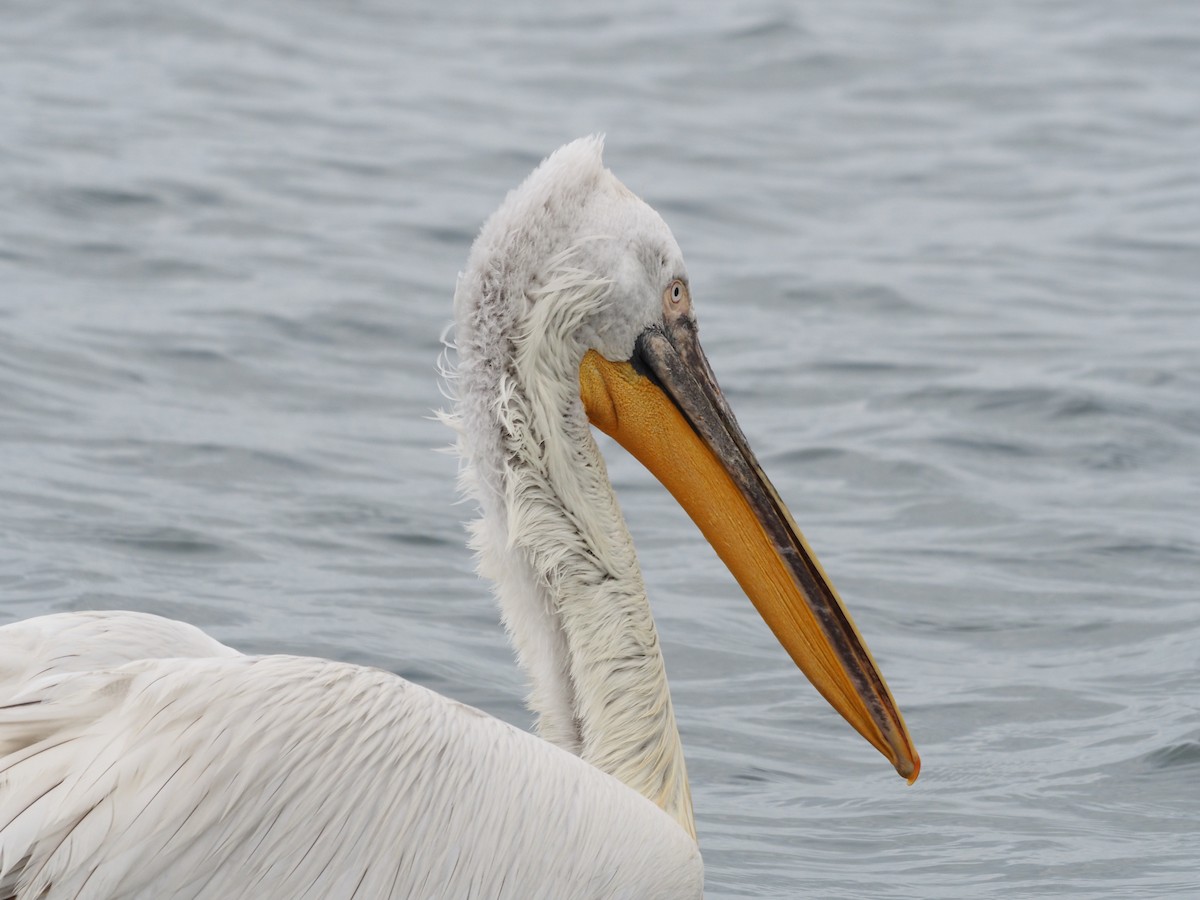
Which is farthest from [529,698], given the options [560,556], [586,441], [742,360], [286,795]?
[742,360]

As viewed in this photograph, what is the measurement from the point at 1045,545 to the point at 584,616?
3.00 m

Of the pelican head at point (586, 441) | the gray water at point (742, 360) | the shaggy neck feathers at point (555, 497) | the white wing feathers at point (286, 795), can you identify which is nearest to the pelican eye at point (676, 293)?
the pelican head at point (586, 441)

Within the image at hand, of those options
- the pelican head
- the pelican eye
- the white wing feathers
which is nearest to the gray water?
the pelican head

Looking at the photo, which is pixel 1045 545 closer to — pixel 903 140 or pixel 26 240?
pixel 26 240

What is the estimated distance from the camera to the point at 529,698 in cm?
357

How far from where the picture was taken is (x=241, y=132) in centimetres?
1040

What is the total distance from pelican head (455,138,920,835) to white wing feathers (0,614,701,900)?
34cm

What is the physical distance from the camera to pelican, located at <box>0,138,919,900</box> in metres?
2.82

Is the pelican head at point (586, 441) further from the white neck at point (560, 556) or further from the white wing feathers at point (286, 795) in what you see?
the white wing feathers at point (286, 795)

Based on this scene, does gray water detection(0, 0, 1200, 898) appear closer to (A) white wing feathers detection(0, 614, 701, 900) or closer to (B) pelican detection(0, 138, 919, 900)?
(B) pelican detection(0, 138, 919, 900)

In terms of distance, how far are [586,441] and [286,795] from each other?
0.97 metres

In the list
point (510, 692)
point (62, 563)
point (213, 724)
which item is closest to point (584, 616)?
point (213, 724)

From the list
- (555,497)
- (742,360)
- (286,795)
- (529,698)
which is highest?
(555,497)

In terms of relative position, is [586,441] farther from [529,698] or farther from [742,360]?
[742,360]
